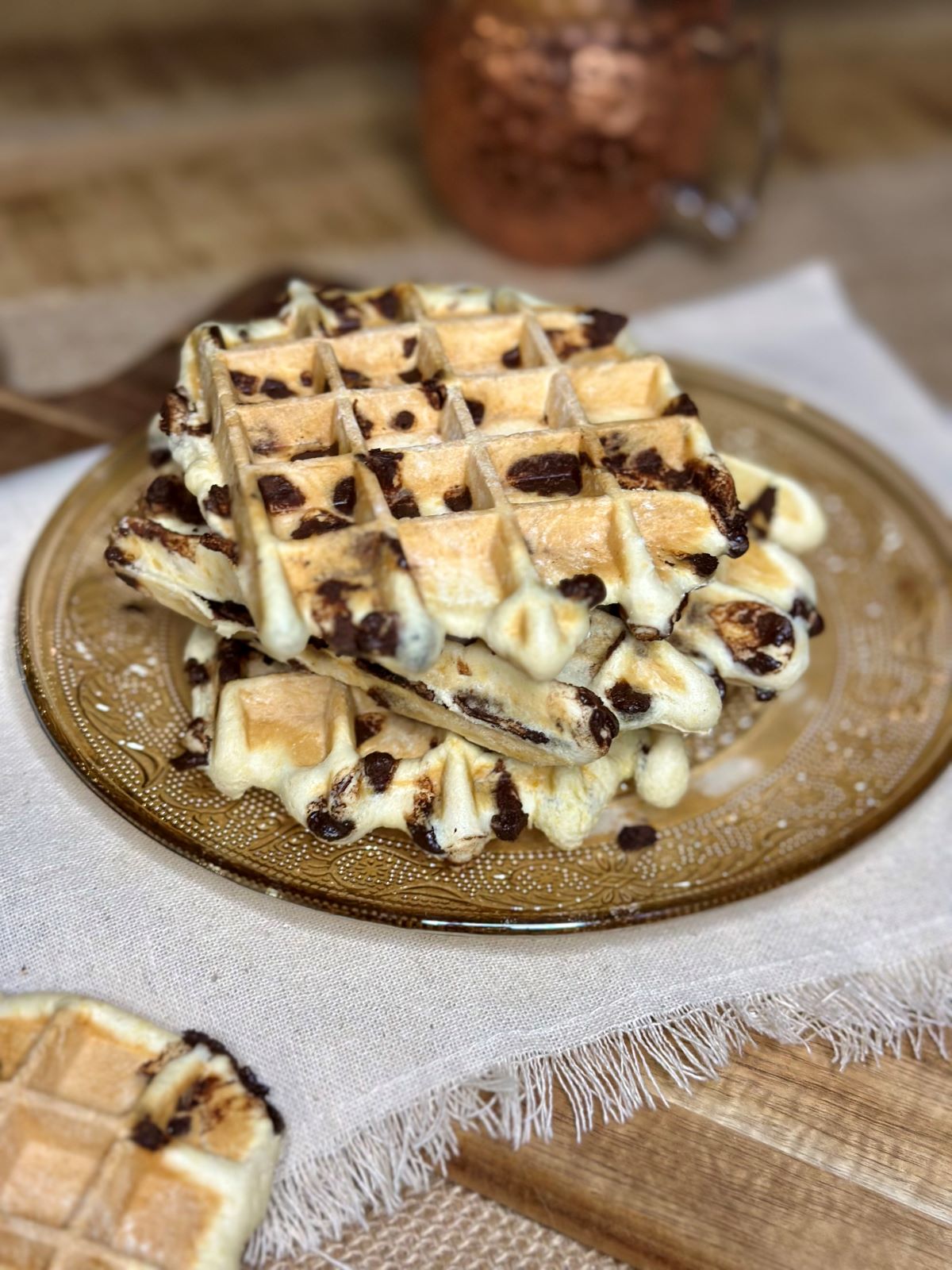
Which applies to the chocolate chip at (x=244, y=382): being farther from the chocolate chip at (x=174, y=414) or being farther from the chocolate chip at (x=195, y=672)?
the chocolate chip at (x=195, y=672)

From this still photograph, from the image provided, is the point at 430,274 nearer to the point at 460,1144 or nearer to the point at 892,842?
the point at 892,842

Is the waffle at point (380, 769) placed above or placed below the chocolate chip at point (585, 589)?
below

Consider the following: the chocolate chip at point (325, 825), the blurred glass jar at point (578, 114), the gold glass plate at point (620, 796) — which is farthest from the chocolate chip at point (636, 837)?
the blurred glass jar at point (578, 114)

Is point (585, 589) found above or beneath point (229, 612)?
above

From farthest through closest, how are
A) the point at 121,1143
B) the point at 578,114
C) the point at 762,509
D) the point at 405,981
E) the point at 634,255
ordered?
the point at 634,255 → the point at 578,114 → the point at 762,509 → the point at 405,981 → the point at 121,1143

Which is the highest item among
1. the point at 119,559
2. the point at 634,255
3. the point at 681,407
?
the point at 681,407

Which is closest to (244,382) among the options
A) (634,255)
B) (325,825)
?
(325,825)

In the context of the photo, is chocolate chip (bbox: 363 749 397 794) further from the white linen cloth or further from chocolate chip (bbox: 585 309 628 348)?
chocolate chip (bbox: 585 309 628 348)

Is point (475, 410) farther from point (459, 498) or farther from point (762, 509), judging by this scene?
point (762, 509)
